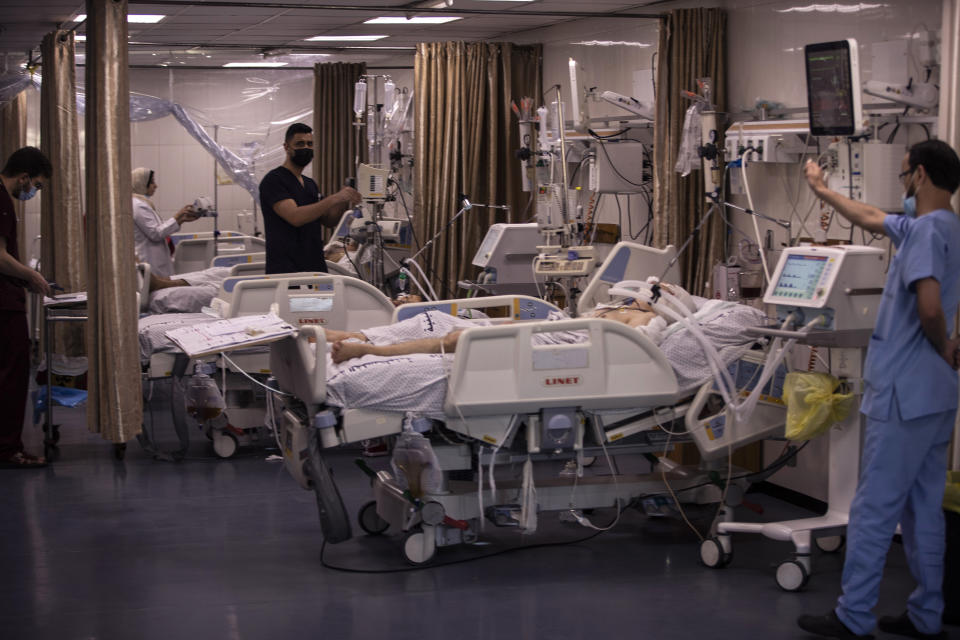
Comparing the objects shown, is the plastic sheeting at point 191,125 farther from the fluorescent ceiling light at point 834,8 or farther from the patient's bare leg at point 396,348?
the patient's bare leg at point 396,348

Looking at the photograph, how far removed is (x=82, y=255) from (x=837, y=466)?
17.7 ft

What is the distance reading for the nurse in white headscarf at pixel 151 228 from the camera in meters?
8.16

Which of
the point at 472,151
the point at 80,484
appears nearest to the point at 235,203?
the point at 472,151

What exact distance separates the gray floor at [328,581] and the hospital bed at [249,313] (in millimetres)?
868

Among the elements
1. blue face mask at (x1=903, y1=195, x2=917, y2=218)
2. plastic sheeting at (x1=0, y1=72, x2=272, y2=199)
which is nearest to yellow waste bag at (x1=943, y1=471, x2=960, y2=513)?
blue face mask at (x1=903, y1=195, x2=917, y2=218)

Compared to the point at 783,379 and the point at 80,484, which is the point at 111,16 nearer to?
the point at 80,484

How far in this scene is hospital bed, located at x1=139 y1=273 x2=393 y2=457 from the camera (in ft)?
18.5

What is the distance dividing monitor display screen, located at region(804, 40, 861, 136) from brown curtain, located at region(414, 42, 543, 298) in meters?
4.17

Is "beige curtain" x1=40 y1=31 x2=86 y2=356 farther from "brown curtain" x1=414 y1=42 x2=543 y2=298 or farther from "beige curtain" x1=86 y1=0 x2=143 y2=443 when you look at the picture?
"brown curtain" x1=414 y1=42 x2=543 y2=298

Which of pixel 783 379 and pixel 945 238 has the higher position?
pixel 945 238

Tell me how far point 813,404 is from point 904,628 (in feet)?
2.63

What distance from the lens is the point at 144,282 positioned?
24.2 ft

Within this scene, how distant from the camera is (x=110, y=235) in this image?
5.32 metres

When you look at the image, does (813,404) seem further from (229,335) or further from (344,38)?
(344,38)
